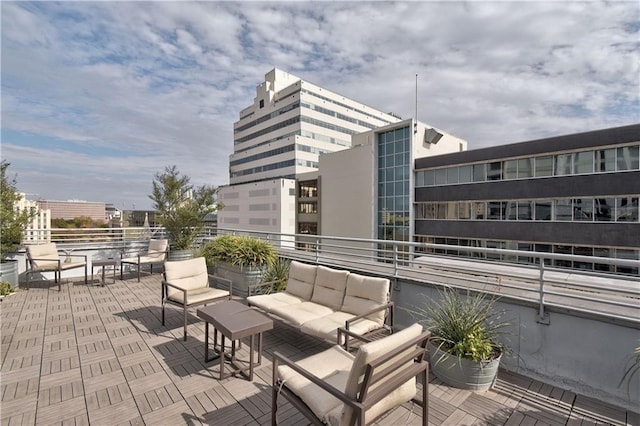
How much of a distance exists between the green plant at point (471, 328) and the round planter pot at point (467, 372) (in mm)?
56

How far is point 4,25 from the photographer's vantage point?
16.5 ft

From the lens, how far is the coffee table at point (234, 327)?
3.04 metres

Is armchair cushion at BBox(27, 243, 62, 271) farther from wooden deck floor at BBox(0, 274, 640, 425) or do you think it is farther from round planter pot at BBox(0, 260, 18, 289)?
wooden deck floor at BBox(0, 274, 640, 425)

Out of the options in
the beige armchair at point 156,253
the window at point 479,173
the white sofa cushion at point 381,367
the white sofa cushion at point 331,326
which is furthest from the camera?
the window at point 479,173

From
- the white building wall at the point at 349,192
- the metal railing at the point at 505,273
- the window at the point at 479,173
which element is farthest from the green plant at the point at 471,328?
the white building wall at the point at 349,192

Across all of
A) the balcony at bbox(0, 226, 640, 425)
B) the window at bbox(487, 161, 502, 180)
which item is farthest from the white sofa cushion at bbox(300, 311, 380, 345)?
the window at bbox(487, 161, 502, 180)

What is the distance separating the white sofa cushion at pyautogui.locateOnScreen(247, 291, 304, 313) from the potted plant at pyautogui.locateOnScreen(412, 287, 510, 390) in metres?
2.10

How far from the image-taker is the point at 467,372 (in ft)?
9.66

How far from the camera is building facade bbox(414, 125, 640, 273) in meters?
15.9

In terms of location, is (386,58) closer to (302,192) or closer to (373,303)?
(373,303)

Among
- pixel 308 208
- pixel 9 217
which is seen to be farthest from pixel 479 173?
pixel 308 208

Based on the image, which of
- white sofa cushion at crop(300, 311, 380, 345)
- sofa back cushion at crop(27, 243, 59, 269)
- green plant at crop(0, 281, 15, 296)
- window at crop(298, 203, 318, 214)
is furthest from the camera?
window at crop(298, 203, 318, 214)

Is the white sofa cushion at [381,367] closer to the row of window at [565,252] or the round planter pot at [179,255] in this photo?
the round planter pot at [179,255]

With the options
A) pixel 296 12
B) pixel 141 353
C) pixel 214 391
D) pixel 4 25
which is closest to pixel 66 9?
pixel 4 25
